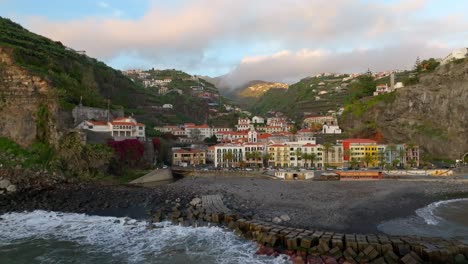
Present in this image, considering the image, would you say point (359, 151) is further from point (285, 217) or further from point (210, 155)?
point (285, 217)

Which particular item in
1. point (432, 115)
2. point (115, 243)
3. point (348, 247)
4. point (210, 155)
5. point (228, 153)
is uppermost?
point (432, 115)

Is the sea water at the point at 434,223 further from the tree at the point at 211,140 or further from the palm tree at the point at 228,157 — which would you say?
the tree at the point at 211,140

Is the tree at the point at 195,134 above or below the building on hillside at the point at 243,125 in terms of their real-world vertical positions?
below

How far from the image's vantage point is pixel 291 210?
27.2 metres

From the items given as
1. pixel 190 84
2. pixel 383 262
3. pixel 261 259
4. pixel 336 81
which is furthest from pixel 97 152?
pixel 336 81

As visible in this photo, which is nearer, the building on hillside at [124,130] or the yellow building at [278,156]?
the building on hillside at [124,130]

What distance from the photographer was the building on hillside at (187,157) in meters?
75.9

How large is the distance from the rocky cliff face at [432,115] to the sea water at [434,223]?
160ft

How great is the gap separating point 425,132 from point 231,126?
205ft

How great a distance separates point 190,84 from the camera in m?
177

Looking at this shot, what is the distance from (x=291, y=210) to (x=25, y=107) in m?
41.9

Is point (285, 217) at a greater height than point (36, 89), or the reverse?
point (36, 89)

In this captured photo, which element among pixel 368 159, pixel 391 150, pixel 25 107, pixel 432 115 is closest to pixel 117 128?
pixel 25 107

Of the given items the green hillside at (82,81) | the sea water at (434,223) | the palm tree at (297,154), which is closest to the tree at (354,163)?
the palm tree at (297,154)
